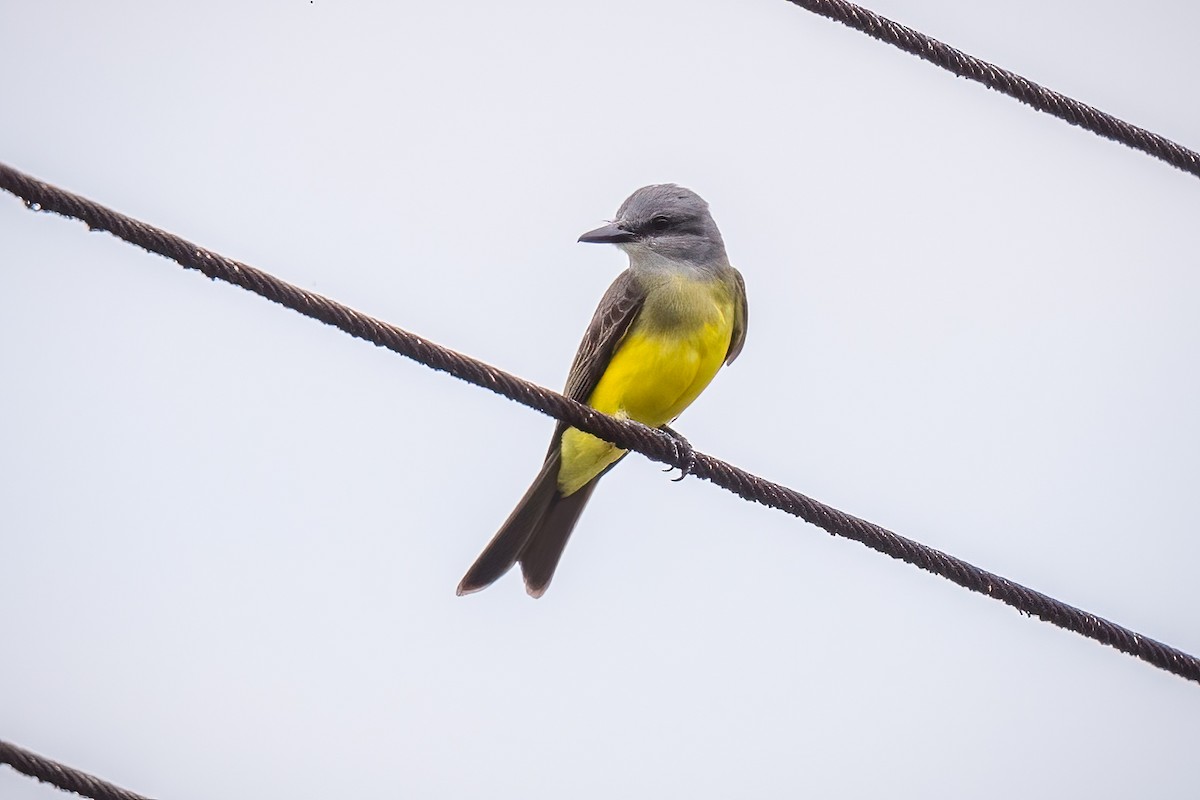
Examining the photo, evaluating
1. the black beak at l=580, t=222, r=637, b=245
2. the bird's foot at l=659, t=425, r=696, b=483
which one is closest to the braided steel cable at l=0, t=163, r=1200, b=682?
the bird's foot at l=659, t=425, r=696, b=483

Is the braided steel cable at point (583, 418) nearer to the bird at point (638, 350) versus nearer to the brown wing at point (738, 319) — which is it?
the bird at point (638, 350)

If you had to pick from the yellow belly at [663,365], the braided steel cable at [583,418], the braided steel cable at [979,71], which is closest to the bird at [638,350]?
the yellow belly at [663,365]

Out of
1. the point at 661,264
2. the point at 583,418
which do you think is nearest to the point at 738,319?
the point at 661,264

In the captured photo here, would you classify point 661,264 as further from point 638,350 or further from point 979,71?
point 979,71

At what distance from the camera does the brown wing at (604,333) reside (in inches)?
235

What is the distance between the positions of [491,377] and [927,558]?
126cm

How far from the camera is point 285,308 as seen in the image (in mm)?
3438

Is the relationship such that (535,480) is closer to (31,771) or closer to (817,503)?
(817,503)

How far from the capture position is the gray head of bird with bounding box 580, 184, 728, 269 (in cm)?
616

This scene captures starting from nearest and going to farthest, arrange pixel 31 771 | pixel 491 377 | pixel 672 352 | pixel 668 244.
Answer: pixel 31 771, pixel 491 377, pixel 672 352, pixel 668 244

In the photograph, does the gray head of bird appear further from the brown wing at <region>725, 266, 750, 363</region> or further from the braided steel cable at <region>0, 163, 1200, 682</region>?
the braided steel cable at <region>0, 163, 1200, 682</region>

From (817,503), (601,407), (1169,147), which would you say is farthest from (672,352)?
(1169,147)

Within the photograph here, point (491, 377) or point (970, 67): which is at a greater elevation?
point (970, 67)

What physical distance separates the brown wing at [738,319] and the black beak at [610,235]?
52cm
